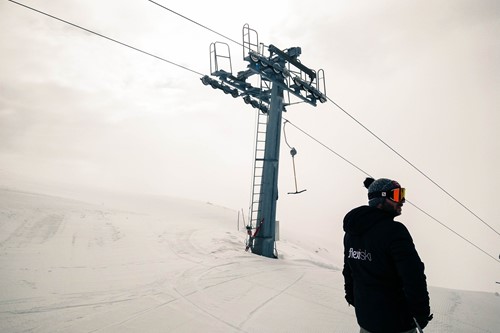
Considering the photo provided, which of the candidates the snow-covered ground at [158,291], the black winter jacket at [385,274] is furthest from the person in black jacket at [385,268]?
the snow-covered ground at [158,291]

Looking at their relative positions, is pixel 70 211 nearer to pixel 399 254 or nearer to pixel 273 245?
pixel 273 245

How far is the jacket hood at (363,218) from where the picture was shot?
2.42 metres

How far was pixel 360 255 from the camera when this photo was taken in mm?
2502

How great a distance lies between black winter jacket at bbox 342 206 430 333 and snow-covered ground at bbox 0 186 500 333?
2.29 meters

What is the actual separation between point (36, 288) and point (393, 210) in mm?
5399

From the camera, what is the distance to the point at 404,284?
2211 millimetres

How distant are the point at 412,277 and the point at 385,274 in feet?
0.68

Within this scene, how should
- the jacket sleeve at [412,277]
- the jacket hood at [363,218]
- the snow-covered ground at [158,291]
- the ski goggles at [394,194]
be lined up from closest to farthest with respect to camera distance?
the jacket sleeve at [412,277] < the jacket hood at [363,218] < the ski goggles at [394,194] < the snow-covered ground at [158,291]

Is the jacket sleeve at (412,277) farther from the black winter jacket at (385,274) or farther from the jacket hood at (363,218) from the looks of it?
the jacket hood at (363,218)

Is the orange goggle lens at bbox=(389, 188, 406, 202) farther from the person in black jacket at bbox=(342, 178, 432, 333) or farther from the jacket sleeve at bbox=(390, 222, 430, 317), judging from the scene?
the jacket sleeve at bbox=(390, 222, 430, 317)

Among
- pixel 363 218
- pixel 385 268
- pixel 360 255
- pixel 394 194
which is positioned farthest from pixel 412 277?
pixel 394 194

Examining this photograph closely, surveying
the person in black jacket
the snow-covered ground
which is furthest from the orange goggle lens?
the snow-covered ground

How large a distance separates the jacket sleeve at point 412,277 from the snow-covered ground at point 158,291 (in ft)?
8.46

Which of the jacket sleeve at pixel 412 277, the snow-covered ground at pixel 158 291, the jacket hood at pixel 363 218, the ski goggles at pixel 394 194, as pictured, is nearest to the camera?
the jacket sleeve at pixel 412 277
